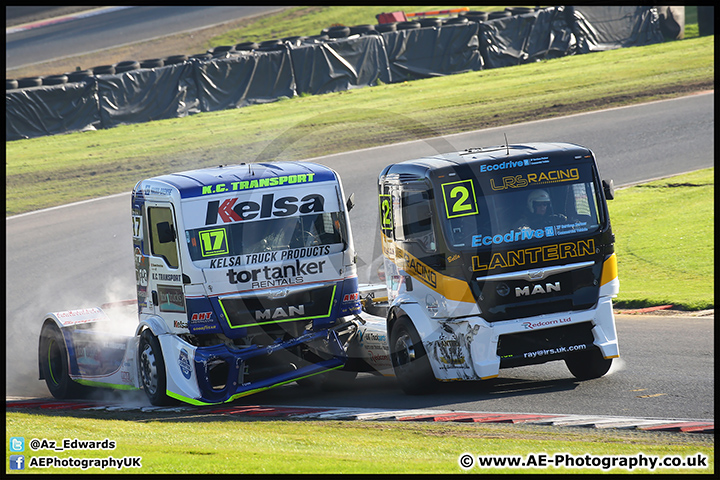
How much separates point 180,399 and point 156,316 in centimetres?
118

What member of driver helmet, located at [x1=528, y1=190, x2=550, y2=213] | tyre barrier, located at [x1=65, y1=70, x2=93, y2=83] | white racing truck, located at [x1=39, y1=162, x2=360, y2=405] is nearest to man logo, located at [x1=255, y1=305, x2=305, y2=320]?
white racing truck, located at [x1=39, y1=162, x2=360, y2=405]

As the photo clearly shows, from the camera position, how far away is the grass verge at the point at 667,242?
14.3 meters

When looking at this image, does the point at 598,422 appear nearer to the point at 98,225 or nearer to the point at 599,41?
the point at 98,225

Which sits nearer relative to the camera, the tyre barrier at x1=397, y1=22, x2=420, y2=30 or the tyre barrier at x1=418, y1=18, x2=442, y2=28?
the tyre barrier at x1=397, y1=22, x2=420, y2=30

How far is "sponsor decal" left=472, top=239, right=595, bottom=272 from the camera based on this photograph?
30.9ft

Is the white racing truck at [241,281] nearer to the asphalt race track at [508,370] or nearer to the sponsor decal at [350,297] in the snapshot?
the sponsor decal at [350,297]

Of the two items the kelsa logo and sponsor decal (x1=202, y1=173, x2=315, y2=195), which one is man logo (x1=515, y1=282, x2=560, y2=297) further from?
sponsor decal (x1=202, y1=173, x2=315, y2=195)

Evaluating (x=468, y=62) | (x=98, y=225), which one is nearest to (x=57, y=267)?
(x=98, y=225)

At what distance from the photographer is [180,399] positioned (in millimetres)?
10242

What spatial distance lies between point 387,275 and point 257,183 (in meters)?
1.98

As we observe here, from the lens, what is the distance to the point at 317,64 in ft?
93.6

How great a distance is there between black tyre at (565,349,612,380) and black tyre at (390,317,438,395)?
1.71m

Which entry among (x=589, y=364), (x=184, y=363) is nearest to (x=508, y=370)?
(x=589, y=364)

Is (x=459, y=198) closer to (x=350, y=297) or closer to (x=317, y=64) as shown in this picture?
(x=350, y=297)
